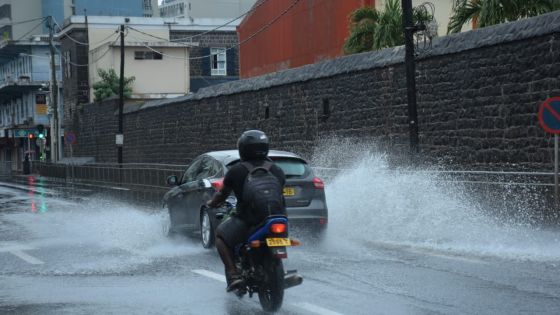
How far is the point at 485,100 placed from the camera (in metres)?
19.4

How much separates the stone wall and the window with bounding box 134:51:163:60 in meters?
24.7

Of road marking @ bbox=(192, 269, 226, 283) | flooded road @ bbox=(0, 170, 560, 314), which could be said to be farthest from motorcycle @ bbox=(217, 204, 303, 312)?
road marking @ bbox=(192, 269, 226, 283)

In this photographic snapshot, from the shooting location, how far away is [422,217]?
15656 millimetres

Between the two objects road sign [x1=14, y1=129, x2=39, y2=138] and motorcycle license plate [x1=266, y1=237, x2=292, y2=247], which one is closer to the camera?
motorcycle license plate [x1=266, y1=237, x2=292, y2=247]

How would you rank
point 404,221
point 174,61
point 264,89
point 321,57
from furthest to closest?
point 174,61 → point 321,57 → point 264,89 → point 404,221

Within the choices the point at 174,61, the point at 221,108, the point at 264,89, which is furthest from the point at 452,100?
the point at 174,61

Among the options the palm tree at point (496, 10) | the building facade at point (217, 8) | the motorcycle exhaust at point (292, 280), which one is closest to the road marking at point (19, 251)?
the motorcycle exhaust at point (292, 280)

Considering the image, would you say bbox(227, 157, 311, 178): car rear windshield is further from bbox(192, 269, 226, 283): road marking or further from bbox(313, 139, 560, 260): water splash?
bbox(192, 269, 226, 283): road marking

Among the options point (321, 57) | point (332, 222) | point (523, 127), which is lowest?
point (332, 222)

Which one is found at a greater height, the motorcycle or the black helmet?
the black helmet

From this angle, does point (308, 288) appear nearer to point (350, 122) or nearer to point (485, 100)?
point (485, 100)

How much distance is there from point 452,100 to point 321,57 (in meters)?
17.9

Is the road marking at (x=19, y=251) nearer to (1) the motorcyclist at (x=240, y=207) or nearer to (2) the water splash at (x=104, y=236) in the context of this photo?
(2) the water splash at (x=104, y=236)

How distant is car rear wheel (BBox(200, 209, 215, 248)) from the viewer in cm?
1305
